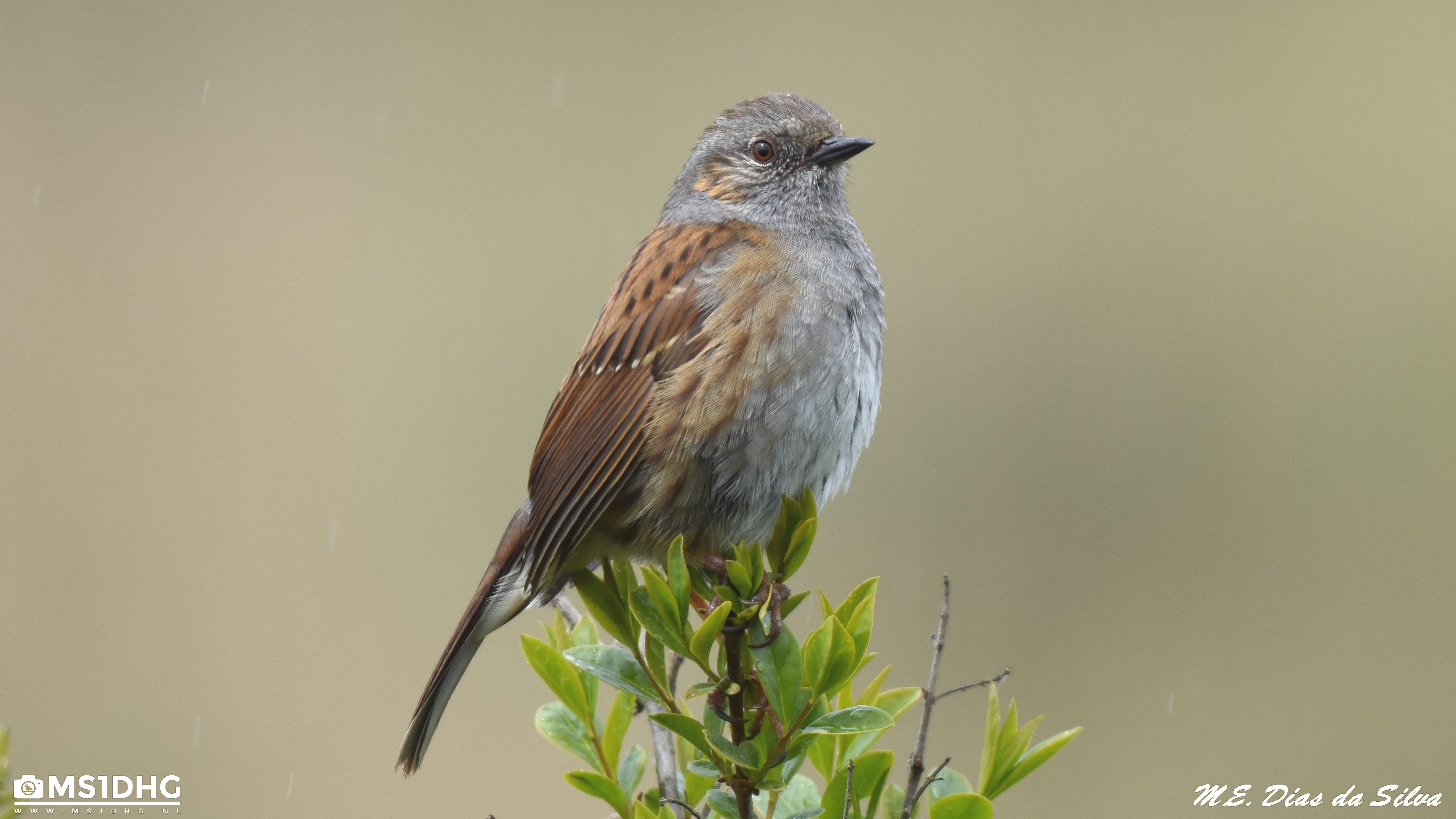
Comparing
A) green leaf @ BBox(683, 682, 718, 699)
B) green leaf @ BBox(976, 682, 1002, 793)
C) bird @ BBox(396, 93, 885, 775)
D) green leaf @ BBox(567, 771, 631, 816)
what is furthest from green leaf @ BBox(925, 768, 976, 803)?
bird @ BBox(396, 93, 885, 775)

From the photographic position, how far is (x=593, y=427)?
272 cm

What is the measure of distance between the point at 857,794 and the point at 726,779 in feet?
0.66

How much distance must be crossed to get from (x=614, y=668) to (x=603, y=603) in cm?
19

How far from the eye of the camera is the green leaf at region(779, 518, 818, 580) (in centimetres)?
201

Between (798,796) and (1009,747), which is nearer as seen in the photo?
(1009,747)

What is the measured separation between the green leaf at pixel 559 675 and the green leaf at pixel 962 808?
64cm

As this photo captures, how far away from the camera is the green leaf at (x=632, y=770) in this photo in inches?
76.5

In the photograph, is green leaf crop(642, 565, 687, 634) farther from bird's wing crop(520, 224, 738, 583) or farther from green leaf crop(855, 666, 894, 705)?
bird's wing crop(520, 224, 738, 583)

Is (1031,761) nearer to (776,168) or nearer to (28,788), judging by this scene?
(776,168)

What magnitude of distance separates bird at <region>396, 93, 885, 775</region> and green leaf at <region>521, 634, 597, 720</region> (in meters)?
0.50

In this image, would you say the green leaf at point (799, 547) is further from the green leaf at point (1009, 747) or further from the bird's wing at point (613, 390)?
the bird's wing at point (613, 390)

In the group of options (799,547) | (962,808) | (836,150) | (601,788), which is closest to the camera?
(962,808)

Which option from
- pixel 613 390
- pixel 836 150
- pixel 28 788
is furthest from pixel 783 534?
pixel 28 788

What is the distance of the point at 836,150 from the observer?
3162 millimetres
